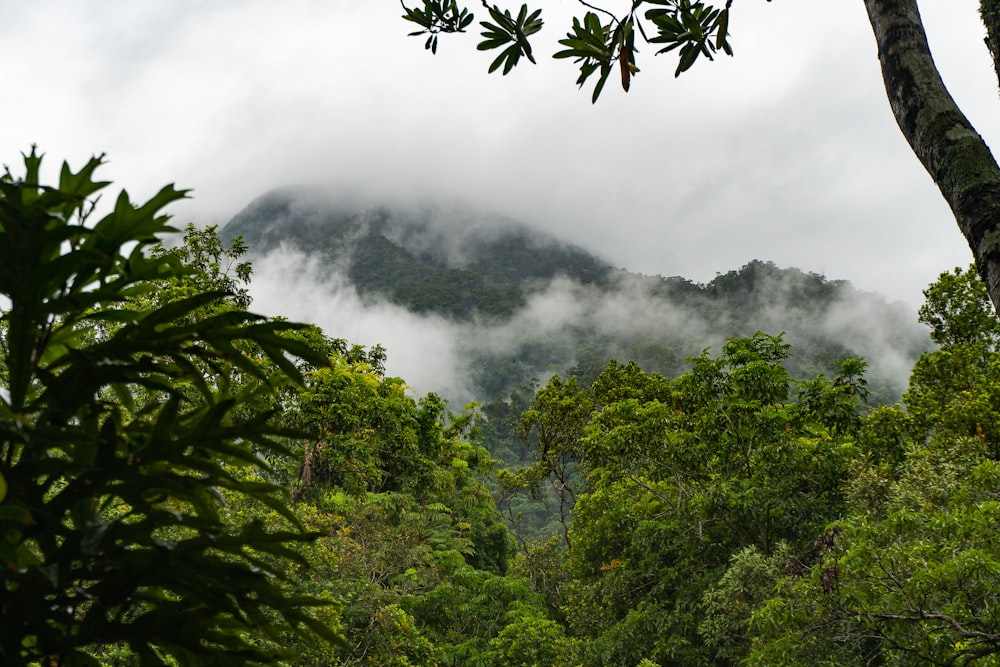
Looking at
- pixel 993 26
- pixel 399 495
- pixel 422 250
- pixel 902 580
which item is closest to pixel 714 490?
pixel 902 580

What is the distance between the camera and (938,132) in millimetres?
1352

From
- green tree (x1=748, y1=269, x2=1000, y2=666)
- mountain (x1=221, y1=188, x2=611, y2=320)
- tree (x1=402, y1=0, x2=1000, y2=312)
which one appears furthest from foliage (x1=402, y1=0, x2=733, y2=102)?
mountain (x1=221, y1=188, x2=611, y2=320)

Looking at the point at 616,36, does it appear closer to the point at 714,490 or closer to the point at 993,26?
the point at 993,26

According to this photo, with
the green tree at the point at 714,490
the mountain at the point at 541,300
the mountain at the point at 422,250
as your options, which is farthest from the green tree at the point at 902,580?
the mountain at the point at 422,250

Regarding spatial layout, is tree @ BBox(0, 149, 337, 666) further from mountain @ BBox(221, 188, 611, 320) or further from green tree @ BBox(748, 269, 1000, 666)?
mountain @ BBox(221, 188, 611, 320)

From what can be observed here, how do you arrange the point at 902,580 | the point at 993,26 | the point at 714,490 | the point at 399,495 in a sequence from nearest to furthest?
the point at 993,26
the point at 902,580
the point at 714,490
the point at 399,495

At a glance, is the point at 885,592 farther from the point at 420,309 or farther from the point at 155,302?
the point at 420,309

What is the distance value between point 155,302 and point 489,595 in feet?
28.9

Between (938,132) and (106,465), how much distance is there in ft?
5.03

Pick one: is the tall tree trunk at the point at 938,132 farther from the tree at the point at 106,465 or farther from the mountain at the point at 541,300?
the mountain at the point at 541,300

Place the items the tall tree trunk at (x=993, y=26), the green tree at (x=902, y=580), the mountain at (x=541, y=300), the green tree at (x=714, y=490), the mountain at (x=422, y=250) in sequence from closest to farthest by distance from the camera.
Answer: the tall tree trunk at (x=993, y=26)
the green tree at (x=902, y=580)
the green tree at (x=714, y=490)
the mountain at (x=541, y=300)
the mountain at (x=422, y=250)

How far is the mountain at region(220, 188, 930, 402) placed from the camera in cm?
4334

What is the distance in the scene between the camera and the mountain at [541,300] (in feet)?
142

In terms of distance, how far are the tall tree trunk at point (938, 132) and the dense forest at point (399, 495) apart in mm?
1175
